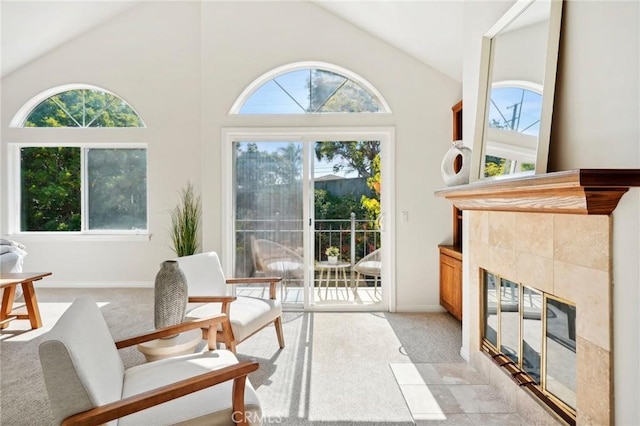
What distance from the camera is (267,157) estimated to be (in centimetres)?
396

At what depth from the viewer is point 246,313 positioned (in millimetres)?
2539

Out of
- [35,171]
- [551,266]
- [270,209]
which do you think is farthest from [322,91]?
[35,171]

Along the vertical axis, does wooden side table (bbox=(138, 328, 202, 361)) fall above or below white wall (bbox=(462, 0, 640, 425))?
below

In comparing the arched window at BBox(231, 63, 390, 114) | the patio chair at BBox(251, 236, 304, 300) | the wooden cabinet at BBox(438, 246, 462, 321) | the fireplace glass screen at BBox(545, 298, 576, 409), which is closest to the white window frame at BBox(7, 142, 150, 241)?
the patio chair at BBox(251, 236, 304, 300)

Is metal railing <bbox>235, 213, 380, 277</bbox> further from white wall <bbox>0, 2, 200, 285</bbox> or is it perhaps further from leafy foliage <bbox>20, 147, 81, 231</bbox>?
leafy foliage <bbox>20, 147, 81, 231</bbox>

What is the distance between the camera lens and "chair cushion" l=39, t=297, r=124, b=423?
45.3 inches

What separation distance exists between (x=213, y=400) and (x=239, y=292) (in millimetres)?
2614

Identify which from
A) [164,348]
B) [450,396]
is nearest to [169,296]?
[164,348]

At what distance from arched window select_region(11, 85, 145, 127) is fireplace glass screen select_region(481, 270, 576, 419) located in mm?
4692

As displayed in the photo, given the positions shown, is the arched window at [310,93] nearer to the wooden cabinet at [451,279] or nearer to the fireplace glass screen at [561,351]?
the wooden cabinet at [451,279]

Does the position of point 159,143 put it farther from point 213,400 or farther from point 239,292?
point 213,400

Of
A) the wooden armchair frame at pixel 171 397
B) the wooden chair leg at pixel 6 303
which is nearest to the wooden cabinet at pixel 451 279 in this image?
the wooden armchair frame at pixel 171 397

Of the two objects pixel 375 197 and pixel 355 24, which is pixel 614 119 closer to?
pixel 375 197

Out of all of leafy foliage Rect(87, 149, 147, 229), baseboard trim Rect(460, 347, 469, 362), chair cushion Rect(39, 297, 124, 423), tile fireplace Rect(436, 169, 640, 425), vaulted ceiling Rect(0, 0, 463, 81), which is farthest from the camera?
leafy foliage Rect(87, 149, 147, 229)
